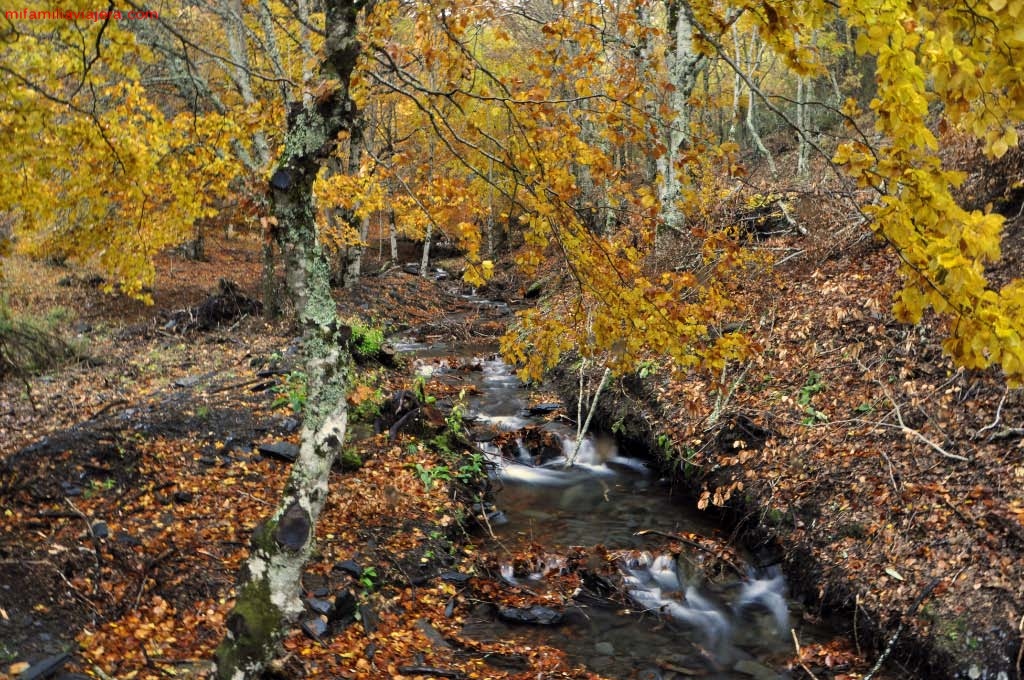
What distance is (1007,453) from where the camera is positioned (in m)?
6.88

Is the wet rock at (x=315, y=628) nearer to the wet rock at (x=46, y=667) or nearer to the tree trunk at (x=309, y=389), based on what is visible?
the tree trunk at (x=309, y=389)

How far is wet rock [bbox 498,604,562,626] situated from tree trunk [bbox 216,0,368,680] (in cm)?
304

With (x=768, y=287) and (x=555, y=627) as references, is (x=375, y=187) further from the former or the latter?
(x=555, y=627)

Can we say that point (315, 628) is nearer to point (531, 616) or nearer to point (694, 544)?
point (531, 616)

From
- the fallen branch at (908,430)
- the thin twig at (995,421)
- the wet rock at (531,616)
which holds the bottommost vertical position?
the wet rock at (531,616)

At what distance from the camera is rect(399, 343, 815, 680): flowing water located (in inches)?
267

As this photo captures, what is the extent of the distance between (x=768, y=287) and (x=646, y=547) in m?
5.93

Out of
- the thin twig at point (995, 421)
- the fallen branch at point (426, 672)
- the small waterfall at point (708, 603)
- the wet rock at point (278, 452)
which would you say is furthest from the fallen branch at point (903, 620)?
the wet rock at point (278, 452)

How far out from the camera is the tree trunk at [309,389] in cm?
447

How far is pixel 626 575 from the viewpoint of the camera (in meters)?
8.16

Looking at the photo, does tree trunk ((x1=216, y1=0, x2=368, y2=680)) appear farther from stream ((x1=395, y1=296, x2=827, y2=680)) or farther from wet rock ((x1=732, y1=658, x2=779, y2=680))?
wet rock ((x1=732, y1=658, x2=779, y2=680))

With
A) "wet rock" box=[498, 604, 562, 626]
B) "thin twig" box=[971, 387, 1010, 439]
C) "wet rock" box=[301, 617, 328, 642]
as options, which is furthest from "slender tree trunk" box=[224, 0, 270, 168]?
"thin twig" box=[971, 387, 1010, 439]

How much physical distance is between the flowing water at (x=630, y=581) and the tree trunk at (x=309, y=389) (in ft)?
9.38

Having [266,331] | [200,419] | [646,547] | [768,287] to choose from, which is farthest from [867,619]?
[266,331]
